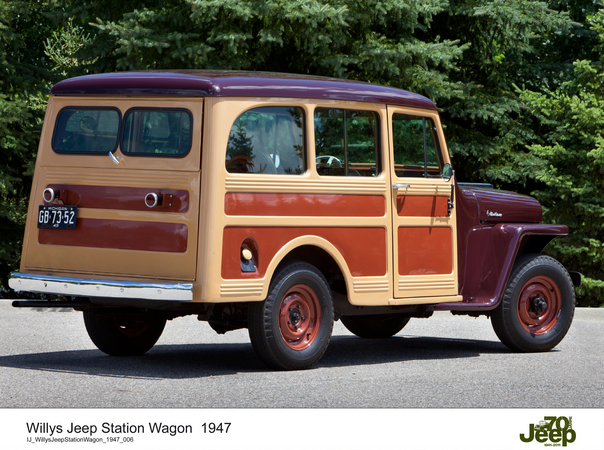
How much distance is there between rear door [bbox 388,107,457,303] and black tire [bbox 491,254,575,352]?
2.20ft

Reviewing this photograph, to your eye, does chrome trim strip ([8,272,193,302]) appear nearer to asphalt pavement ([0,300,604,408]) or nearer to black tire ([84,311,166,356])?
asphalt pavement ([0,300,604,408])

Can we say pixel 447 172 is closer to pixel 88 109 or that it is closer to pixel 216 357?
pixel 216 357

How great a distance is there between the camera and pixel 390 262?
320 inches

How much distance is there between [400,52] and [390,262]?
731 cm

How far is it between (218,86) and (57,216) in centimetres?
171

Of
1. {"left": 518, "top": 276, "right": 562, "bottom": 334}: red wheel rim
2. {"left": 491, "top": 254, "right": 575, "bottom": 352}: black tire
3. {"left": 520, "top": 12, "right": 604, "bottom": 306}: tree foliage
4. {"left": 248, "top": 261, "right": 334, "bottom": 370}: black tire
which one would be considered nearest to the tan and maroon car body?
{"left": 248, "top": 261, "right": 334, "bottom": 370}: black tire

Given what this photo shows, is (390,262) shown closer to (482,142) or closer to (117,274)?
(117,274)

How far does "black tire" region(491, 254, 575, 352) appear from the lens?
29.6 feet

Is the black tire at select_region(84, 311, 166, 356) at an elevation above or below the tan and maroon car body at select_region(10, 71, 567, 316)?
below

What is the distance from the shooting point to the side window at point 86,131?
24.6 feet

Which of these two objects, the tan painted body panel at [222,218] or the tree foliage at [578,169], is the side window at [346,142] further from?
the tree foliage at [578,169]
